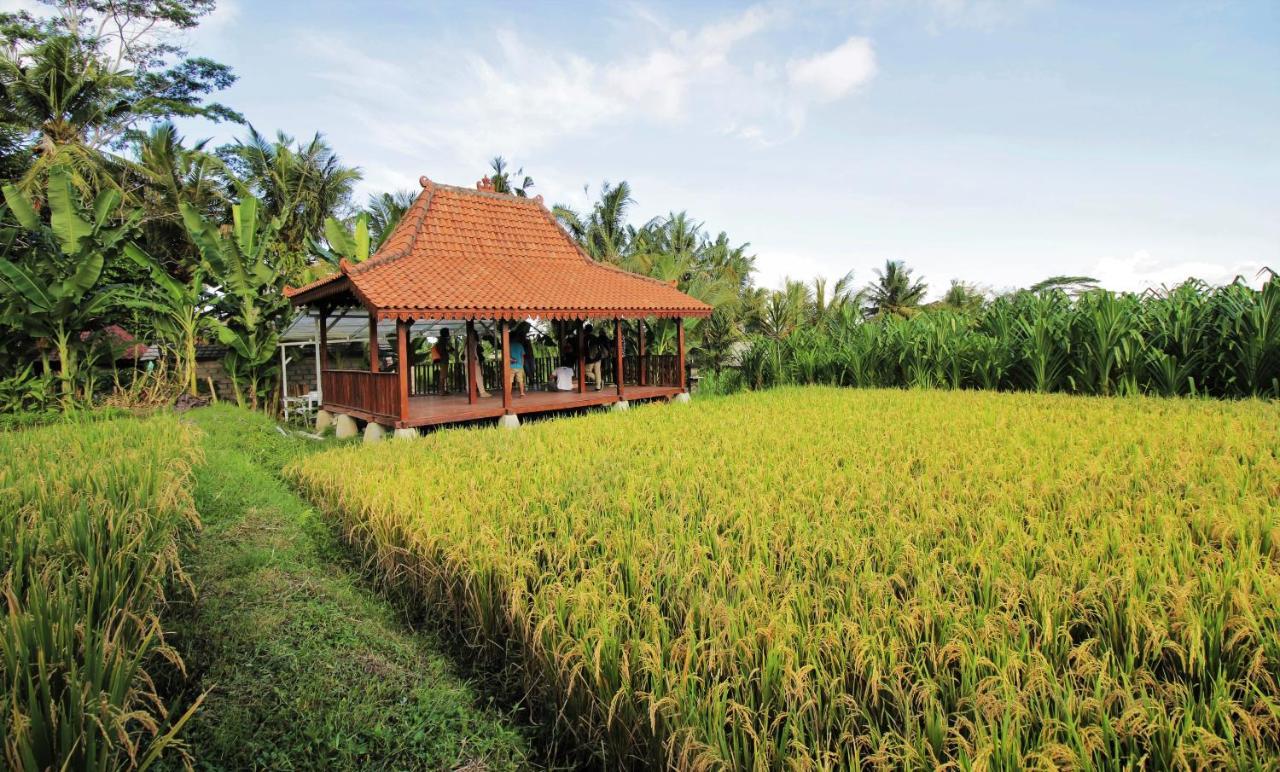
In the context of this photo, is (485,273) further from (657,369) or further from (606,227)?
(606,227)

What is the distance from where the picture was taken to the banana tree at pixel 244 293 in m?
11.1

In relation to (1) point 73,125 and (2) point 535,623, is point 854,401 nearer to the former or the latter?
(2) point 535,623

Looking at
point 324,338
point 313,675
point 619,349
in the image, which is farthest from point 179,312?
point 313,675

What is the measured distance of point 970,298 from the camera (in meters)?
26.9

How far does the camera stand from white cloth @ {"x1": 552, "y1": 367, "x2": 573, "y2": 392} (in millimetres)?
11492

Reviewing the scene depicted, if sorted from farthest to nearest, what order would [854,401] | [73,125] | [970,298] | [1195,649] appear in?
[970,298] → [73,125] → [854,401] → [1195,649]

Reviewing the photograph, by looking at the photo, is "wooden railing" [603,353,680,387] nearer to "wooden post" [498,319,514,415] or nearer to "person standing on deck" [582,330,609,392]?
"person standing on deck" [582,330,609,392]

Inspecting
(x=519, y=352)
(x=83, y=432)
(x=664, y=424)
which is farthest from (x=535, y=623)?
(x=519, y=352)

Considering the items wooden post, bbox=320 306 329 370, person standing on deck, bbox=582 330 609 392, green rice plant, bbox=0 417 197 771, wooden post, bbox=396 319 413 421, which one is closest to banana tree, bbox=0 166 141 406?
wooden post, bbox=320 306 329 370

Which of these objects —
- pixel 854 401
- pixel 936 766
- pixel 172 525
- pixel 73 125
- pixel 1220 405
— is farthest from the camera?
pixel 73 125

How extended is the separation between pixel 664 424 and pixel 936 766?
597 centimetres

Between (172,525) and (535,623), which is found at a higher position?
(172,525)

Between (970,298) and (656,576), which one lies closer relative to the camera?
(656,576)

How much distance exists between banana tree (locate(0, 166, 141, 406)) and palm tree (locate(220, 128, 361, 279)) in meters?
9.89
